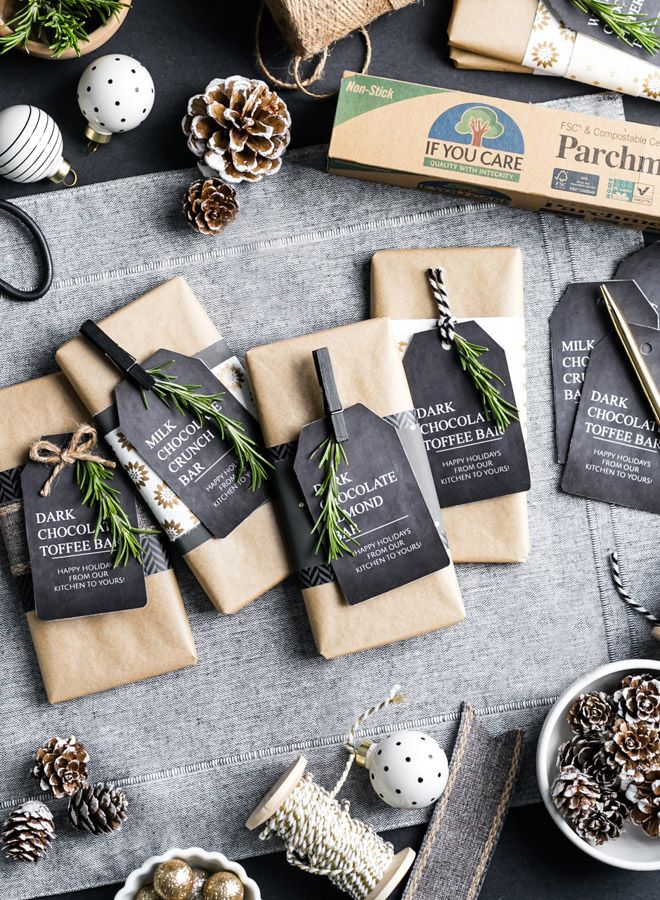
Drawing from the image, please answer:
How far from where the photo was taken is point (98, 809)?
46.6 inches

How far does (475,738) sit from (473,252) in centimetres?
73

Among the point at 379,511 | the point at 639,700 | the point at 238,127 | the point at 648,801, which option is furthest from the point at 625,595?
the point at 238,127

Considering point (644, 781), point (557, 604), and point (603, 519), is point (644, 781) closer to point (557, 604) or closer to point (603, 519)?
point (557, 604)

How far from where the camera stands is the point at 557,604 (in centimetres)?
126

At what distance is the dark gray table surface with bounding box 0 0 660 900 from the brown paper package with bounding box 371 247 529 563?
0.26 meters

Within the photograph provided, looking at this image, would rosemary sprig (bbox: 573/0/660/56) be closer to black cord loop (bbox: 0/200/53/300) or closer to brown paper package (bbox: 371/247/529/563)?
brown paper package (bbox: 371/247/529/563)

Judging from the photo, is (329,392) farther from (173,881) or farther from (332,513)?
(173,881)

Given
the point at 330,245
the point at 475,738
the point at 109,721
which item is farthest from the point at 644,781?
the point at 330,245

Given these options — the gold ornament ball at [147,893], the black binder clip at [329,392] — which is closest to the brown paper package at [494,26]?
the black binder clip at [329,392]

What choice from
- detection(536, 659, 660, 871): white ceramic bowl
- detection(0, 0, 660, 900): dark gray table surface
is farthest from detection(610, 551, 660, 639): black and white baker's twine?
detection(0, 0, 660, 900): dark gray table surface

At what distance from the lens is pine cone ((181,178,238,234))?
47.6 inches

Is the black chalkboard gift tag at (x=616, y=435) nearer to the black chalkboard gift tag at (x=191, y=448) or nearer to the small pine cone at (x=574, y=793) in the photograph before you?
the small pine cone at (x=574, y=793)

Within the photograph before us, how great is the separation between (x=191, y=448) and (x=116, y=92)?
52 cm

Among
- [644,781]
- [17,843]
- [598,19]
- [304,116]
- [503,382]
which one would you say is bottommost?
[17,843]
